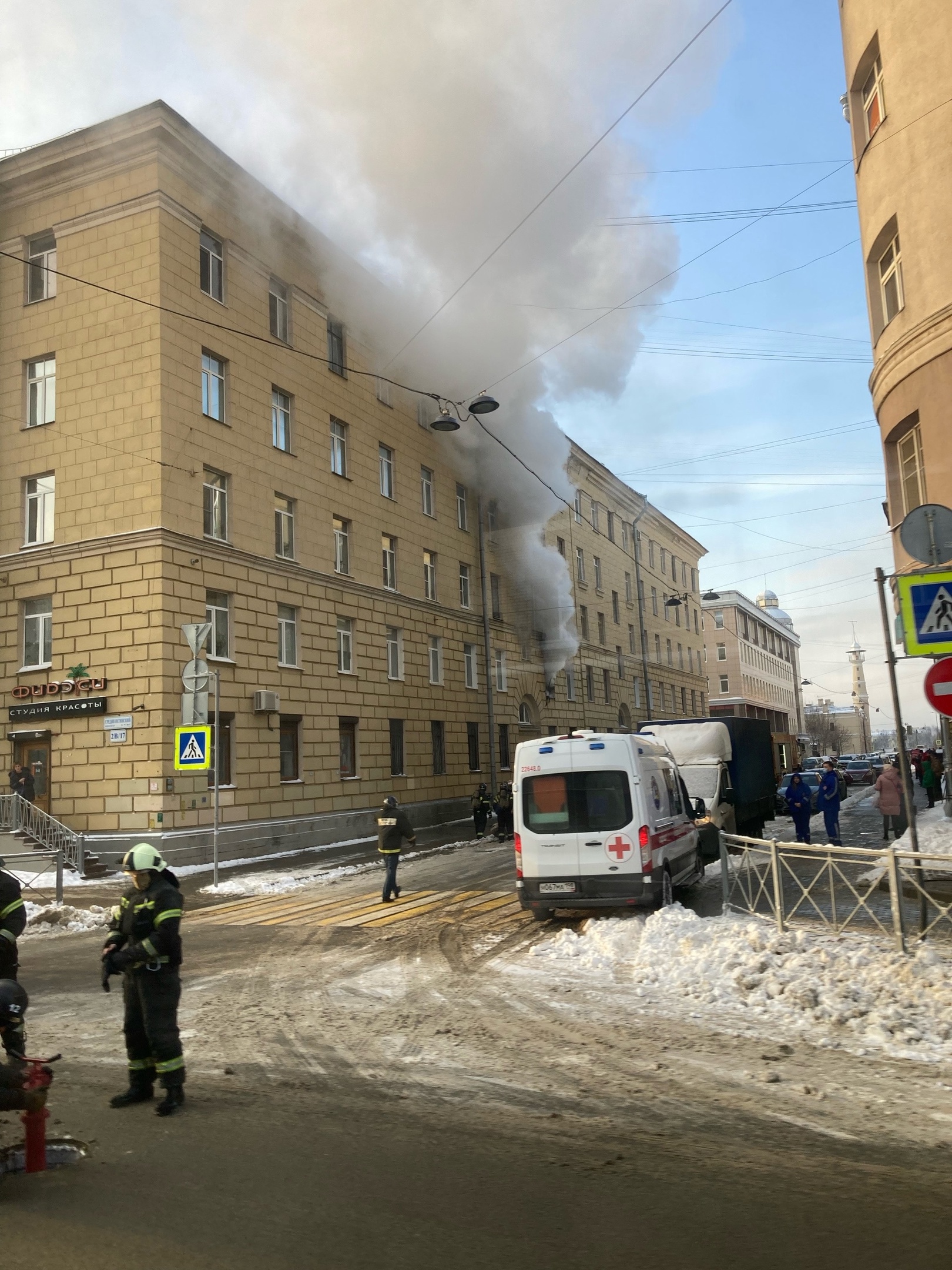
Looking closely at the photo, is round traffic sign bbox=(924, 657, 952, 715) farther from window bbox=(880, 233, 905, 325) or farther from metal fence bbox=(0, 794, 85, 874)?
metal fence bbox=(0, 794, 85, 874)

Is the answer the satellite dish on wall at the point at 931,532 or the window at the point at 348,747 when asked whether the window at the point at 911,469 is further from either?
the window at the point at 348,747

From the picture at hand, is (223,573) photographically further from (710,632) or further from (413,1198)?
(710,632)

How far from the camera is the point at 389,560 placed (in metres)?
31.3

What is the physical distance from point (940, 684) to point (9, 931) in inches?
283

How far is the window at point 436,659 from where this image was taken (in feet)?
109

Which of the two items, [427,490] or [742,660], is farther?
[742,660]

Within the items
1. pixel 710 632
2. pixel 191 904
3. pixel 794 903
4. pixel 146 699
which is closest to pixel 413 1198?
pixel 794 903

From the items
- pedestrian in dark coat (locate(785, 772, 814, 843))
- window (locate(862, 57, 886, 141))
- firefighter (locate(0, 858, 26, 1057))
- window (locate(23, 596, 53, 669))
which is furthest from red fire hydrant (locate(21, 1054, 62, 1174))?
window (locate(23, 596, 53, 669))

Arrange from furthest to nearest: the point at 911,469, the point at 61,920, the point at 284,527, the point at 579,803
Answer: the point at 284,527 → the point at 911,469 → the point at 61,920 → the point at 579,803

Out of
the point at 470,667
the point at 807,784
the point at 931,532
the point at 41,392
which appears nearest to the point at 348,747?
the point at 470,667

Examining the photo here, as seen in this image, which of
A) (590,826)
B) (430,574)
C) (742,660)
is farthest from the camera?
(742,660)

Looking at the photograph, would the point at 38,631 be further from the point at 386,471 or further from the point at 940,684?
the point at 940,684

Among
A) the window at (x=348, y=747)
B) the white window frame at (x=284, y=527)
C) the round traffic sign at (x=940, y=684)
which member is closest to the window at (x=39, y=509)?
the white window frame at (x=284, y=527)

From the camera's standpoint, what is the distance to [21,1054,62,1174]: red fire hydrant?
466 centimetres
